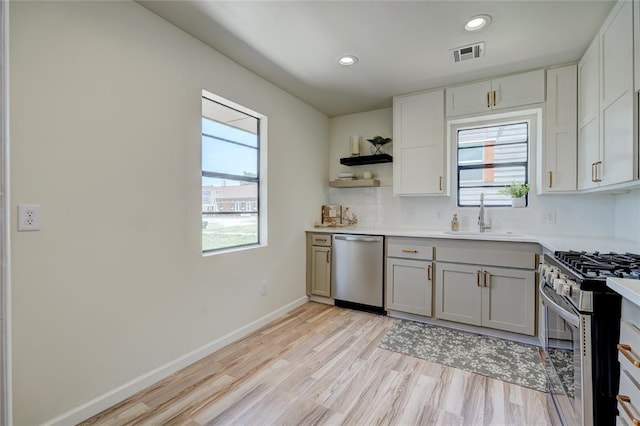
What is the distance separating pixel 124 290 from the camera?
6.07 ft

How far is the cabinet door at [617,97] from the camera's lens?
1.70 metres

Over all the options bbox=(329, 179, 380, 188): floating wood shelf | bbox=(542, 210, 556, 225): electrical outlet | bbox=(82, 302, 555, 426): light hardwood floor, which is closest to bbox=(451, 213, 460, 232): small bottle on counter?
bbox=(542, 210, 556, 225): electrical outlet

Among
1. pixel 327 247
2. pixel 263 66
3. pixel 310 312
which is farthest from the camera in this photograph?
pixel 327 247

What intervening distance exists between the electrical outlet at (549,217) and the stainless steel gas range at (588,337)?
1.53 metres

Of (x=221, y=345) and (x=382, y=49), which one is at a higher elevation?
Answer: (x=382, y=49)

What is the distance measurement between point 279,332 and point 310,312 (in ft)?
1.99

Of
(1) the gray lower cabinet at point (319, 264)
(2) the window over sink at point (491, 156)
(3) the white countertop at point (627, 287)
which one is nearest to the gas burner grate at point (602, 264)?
(3) the white countertop at point (627, 287)

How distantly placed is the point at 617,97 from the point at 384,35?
5.14 ft

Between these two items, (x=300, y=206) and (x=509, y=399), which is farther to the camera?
(x=300, y=206)

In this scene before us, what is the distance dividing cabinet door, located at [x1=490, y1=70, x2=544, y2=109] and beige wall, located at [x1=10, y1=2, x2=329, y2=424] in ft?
8.34

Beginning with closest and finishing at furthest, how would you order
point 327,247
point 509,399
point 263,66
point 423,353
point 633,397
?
point 633,397
point 509,399
point 423,353
point 263,66
point 327,247

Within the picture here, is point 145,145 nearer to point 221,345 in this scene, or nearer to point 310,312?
point 221,345

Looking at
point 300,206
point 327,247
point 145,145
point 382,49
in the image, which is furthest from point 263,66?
point 327,247

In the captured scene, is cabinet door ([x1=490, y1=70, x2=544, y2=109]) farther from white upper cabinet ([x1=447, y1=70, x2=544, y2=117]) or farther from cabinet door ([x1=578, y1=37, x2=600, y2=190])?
cabinet door ([x1=578, y1=37, x2=600, y2=190])
